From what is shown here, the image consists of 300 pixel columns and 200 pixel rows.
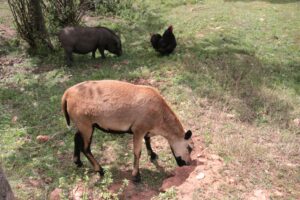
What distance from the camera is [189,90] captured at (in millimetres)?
8266

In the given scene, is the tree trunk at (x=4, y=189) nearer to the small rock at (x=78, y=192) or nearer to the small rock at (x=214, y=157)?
the small rock at (x=78, y=192)

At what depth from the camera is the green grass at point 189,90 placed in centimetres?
621

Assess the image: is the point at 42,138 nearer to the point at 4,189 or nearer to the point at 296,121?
the point at 4,189

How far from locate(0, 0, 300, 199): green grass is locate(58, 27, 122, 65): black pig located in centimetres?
33

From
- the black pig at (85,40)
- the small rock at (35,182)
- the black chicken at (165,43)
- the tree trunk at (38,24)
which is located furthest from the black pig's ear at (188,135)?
the tree trunk at (38,24)

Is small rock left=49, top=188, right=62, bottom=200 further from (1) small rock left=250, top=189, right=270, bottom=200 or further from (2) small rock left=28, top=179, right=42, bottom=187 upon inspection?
(1) small rock left=250, top=189, right=270, bottom=200

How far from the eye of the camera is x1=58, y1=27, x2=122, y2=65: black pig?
30.8 feet

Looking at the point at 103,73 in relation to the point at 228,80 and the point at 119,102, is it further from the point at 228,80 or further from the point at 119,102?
the point at 119,102

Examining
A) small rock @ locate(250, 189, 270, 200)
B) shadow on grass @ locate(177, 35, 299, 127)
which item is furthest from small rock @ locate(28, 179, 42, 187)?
shadow on grass @ locate(177, 35, 299, 127)

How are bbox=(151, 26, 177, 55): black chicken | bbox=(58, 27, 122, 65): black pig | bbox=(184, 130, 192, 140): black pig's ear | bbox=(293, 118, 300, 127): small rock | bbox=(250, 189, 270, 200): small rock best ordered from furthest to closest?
bbox=(151, 26, 177, 55): black chicken
bbox=(58, 27, 122, 65): black pig
bbox=(293, 118, 300, 127): small rock
bbox=(184, 130, 192, 140): black pig's ear
bbox=(250, 189, 270, 200): small rock

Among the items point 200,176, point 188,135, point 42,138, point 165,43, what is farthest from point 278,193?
point 165,43

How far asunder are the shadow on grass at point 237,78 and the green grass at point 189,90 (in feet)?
0.07

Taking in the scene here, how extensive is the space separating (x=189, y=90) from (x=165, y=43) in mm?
1826

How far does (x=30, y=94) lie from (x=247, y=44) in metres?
5.40
